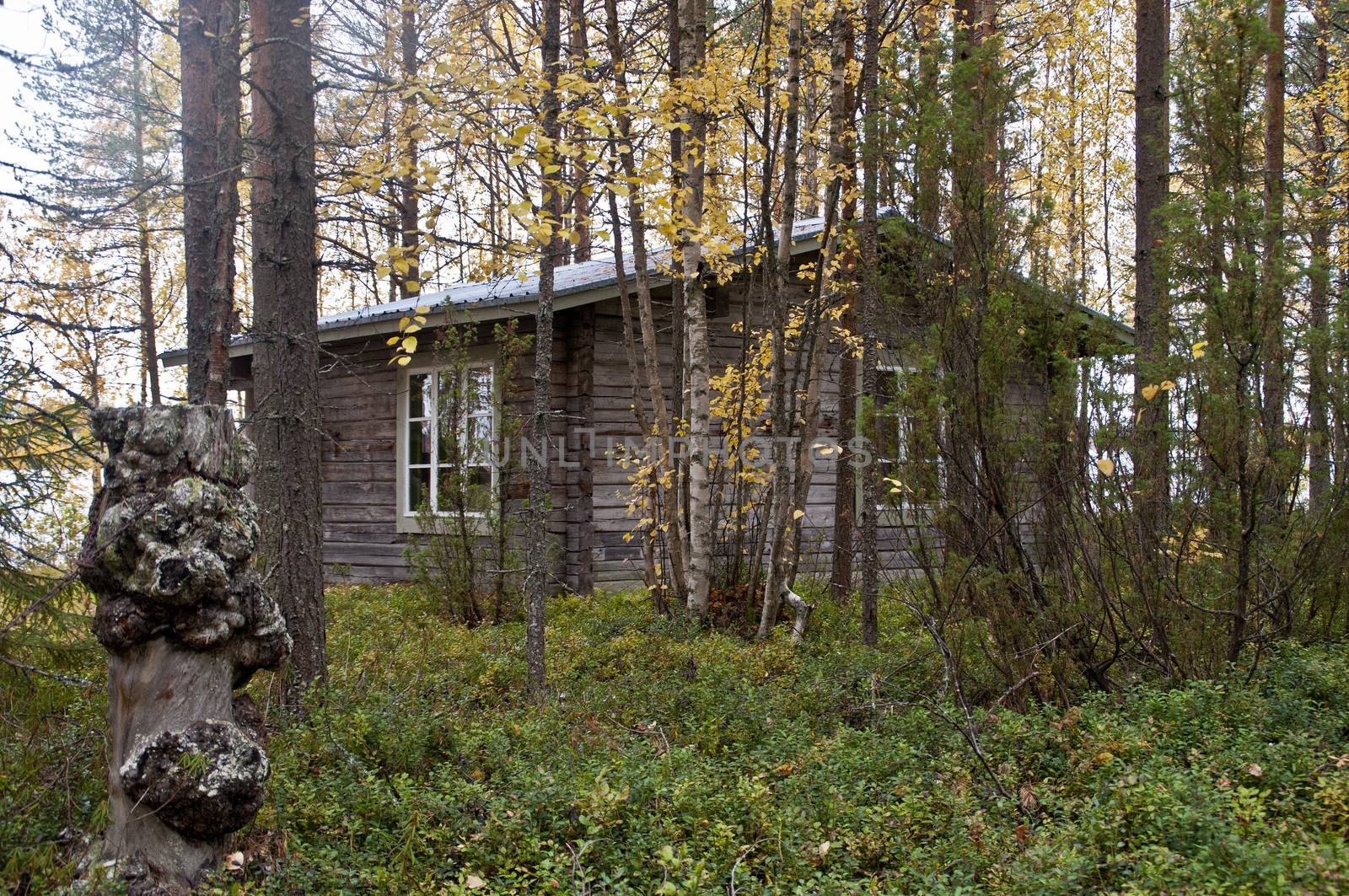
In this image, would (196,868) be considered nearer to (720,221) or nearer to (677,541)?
(677,541)

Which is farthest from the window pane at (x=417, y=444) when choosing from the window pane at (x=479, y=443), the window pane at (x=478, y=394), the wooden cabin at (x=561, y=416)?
the window pane at (x=479, y=443)

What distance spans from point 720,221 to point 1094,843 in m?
6.33

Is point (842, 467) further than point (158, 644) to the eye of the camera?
Yes

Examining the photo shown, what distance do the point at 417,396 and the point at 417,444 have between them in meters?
0.64

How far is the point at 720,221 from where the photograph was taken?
28.3 feet

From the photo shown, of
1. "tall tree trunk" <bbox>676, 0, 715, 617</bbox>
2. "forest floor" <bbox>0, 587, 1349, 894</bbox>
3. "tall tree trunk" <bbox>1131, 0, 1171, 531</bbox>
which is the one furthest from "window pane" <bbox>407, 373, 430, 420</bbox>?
"tall tree trunk" <bbox>1131, 0, 1171, 531</bbox>

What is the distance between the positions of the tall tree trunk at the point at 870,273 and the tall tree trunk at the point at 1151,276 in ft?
5.08

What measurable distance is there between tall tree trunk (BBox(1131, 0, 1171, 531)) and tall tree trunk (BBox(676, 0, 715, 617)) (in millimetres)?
3472

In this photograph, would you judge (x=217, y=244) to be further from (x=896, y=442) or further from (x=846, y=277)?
(x=846, y=277)

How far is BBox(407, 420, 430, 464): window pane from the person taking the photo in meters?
12.2

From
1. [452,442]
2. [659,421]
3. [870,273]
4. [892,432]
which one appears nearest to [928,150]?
[870,273]

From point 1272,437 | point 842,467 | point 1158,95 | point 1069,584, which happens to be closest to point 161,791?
point 1069,584

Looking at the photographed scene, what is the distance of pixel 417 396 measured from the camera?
12383 mm

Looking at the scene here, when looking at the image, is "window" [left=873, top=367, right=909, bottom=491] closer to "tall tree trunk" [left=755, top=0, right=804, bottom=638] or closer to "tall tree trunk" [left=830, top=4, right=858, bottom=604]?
"tall tree trunk" [left=830, top=4, right=858, bottom=604]
